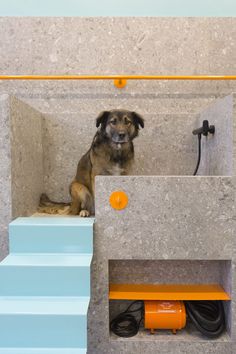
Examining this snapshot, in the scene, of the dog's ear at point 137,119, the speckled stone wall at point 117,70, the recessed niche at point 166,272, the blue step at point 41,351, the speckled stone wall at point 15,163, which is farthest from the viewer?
the speckled stone wall at point 117,70

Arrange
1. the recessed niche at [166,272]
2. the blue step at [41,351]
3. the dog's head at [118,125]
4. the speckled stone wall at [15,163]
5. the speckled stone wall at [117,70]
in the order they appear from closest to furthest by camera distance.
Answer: the blue step at [41,351]
the speckled stone wall at [15,163]
the recessed niche at [166,272]
the dog's head at [118,125]
the speckled stone wall at [117,70]

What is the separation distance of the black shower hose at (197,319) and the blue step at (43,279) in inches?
21.6

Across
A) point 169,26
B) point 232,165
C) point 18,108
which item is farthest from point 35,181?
point 169,26

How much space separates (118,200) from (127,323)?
79cm

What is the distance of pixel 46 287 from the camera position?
1391mm

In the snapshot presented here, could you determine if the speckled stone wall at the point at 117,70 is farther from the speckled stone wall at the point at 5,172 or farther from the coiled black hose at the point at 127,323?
the coiled black hose at the point at 127,323

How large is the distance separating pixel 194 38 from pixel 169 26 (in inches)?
A: 8.9

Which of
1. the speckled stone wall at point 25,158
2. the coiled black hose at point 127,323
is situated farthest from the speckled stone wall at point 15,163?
the coiled black hose at point 127,323

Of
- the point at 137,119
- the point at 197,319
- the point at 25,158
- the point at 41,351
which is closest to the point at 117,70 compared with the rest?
the point at 137,119

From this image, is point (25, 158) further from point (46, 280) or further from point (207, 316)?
point (207, 316)

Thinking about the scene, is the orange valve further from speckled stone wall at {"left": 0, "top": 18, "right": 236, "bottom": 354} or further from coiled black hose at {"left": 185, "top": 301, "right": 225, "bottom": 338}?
speckled stone wall at {"left": 0, "top": 18, "right": 236, "bottom": 354}

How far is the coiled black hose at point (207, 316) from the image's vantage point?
5.60ft

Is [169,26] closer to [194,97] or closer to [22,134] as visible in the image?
[194,97]

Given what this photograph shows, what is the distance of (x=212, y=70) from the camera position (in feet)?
8.25
